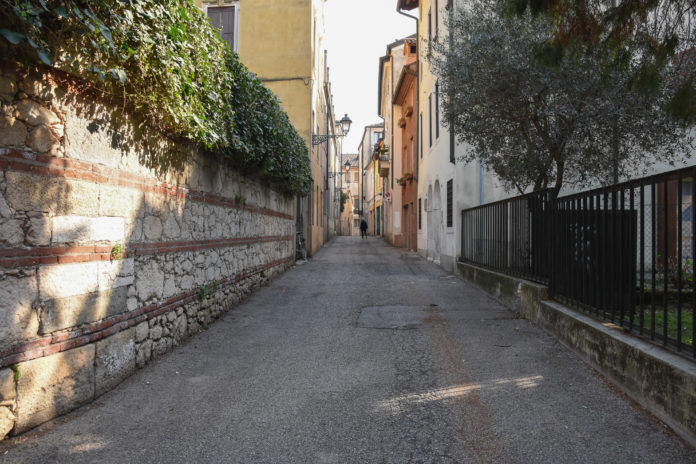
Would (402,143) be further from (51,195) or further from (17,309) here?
(17,309)

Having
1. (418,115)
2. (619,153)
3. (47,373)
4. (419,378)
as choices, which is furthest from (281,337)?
(418,115)

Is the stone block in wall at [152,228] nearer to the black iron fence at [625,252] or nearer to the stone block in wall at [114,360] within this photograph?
the stone block in wall at [114,360]

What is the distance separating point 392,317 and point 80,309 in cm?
420

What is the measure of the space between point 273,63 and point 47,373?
14018mm

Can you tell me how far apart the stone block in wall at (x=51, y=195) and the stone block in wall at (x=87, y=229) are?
0.05 meters

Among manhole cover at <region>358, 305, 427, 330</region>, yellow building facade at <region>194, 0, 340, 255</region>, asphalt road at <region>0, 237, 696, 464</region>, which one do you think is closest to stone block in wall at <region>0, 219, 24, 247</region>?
asphalt road at <region>0, 237, 696, 464</region>

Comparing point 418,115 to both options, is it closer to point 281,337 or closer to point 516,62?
point 516,62

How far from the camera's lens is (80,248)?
3.64 metres

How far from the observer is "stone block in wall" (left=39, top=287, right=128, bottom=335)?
332 cm

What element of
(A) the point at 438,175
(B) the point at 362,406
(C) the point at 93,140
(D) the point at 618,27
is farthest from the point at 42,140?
(A) the point at 438,175

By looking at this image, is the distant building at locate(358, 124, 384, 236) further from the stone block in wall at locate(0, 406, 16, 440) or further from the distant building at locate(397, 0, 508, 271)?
the stone block in wall at locate(0, 406, 16, 440)

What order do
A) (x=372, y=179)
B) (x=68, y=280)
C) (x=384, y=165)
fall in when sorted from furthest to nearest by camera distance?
1. (x=372, y=179)
2. (x=384, y=165)
3. (x=68, y=280)

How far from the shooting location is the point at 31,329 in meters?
3.19

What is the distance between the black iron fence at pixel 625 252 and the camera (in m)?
3.50
